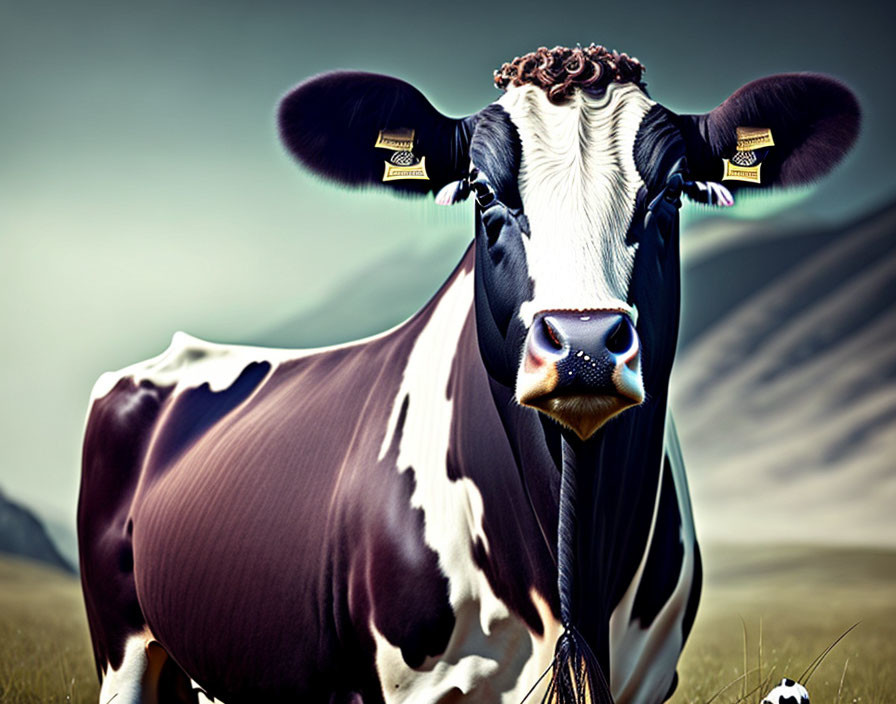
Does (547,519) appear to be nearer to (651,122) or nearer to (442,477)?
(442,477)

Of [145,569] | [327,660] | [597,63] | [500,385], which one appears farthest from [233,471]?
[597,63]

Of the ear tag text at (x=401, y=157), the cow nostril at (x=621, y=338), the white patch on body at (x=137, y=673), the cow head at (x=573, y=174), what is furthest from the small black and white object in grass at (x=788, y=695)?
the white patch on body at (x=137, y=673)

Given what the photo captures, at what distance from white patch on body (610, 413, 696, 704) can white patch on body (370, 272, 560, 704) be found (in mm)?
239

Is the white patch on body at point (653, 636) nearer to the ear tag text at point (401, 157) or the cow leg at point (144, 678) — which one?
the ear tag text at point (401, 157)

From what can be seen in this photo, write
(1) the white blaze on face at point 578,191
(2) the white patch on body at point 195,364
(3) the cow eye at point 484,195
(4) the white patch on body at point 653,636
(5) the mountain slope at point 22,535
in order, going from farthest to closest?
(5) the mountain slope at point 22,535, (2) the white patch on body at point 195,364, (4) the white patch on body at point 653,636, (3) the cow eye at point 484,195, (1) the white blaze on face at point 578,191

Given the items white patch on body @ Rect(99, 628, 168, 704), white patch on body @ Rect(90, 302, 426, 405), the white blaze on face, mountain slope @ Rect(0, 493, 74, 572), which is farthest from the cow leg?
mountain slope @ Rect(0, 493, 74, 572)

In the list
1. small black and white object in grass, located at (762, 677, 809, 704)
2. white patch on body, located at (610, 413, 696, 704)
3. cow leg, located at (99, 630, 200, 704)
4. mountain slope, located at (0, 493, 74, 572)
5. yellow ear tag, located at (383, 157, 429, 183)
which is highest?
yellow ear tag, located at (383, 157, 429, 183)

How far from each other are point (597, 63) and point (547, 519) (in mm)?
1014

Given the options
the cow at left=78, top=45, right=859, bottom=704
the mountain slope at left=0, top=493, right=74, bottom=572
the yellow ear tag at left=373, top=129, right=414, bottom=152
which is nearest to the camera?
the cow at left=78, top=45, right=859, bottom=704

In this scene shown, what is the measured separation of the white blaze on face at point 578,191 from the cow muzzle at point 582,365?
1.9 inches

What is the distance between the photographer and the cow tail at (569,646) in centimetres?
227

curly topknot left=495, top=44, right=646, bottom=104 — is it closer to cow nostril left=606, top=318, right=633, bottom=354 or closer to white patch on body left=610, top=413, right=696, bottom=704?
→ cow nostril left=606, top=318, right=633, bottom=354

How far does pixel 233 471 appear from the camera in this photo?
330cm

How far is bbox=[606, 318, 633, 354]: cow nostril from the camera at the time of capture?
1.93 metres
